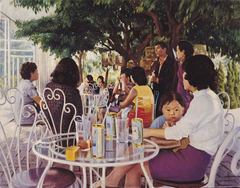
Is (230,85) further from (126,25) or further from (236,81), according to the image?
(126,25)

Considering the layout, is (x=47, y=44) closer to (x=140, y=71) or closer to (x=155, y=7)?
(x=140, y=71)

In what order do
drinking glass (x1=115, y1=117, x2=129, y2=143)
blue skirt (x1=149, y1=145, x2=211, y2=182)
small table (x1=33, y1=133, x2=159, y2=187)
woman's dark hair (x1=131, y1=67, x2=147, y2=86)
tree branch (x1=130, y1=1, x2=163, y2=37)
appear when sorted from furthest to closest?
tree branch (x1=130, y1=1, x2=163, y2=37)
woman's dark hair (x1=131, y1=67, x2=147, y2=86)
blue skirt (x1=149, y1=145, x2=211, y2=182)
drinking glass (x1=115, y1=117, x2=129, y2=143)
small table (x1=33, y1=133, x2=159, y2=187)

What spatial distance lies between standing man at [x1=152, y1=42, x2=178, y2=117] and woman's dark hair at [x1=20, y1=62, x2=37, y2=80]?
1.49 metres

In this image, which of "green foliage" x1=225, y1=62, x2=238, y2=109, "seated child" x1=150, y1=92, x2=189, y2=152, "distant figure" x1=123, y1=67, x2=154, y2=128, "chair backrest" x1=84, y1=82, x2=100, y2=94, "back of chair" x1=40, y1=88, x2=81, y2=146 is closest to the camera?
"seated child" x1=150, y1=92, x2=189, y2=152

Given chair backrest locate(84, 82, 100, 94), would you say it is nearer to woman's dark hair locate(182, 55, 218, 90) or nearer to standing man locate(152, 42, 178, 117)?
standing man locate(152, 42, 178, 117)

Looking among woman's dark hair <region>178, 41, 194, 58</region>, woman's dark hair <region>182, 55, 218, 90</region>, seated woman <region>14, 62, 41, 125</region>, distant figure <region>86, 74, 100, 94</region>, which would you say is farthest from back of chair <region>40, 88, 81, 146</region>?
woman's dark hair <region>178, 41, 194, 58</region>

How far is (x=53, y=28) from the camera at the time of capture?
2.97 meters

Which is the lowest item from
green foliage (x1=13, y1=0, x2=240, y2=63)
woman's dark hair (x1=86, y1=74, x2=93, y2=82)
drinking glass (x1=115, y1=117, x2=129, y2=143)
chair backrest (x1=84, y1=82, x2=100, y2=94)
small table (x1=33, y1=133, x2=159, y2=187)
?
small table (x1=33, y1=133, x2=159, y2=187)

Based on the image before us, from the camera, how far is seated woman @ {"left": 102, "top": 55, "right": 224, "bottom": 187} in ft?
4.91

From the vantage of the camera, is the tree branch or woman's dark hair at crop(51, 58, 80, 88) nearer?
woman's dark hair at crop(51, 58, 80, 88)

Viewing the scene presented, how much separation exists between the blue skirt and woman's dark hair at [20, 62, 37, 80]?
73.9 inches

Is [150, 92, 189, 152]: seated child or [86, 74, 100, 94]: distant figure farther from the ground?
[86, 74, 100, 94]: distant figure

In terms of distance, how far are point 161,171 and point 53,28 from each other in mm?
2270

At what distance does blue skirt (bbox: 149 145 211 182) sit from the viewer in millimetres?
1559
